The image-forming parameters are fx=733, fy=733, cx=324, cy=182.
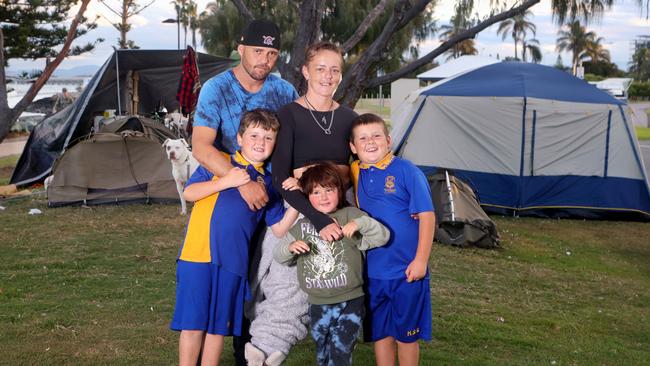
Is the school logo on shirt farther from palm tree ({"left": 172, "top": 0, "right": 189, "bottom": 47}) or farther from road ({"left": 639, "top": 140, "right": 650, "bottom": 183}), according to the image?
palm tree ({"left": 172, "top": 0, "right": 189, "bottom": 47})

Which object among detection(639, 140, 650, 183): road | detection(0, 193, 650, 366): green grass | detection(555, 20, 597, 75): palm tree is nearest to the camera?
detection(0, 193, 650, 366): green grass

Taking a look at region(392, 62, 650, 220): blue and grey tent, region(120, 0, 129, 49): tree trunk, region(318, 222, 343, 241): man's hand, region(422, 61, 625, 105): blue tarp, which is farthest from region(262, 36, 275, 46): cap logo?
region(120, 0, 129, 49): tree trunk

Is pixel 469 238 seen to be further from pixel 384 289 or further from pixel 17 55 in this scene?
pixel 17 55

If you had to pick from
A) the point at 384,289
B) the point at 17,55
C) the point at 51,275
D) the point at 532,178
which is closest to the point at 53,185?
the point at 51,275

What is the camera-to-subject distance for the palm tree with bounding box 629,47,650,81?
2899 inches

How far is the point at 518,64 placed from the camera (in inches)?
413

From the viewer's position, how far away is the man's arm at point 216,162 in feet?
9.43

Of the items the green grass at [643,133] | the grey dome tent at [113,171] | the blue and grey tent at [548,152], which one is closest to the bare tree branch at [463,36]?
the blue and grey tent at [548,152]

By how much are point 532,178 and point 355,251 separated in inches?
281

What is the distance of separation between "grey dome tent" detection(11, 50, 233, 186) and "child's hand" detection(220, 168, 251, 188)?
27.8 ft

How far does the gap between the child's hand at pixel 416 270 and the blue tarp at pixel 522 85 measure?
23.4ft

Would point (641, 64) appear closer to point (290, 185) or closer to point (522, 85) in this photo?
point (522, 85)

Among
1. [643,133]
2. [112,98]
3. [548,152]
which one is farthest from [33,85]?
[643,133]

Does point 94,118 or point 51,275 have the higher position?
point 94,118
